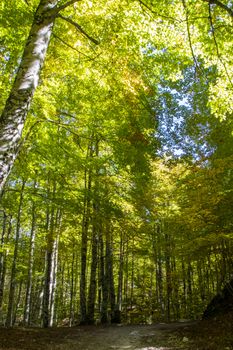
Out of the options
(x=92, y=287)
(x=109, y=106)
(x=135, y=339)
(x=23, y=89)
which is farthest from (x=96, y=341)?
(x=23, y=89)

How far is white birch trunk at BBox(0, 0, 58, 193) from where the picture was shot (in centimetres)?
390

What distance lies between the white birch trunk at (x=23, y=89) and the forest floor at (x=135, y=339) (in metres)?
6.68

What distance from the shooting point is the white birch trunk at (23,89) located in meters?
3.90

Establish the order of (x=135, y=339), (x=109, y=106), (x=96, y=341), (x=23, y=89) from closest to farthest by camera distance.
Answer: (x=23, y=89)
(x=109, y=106)
(x=96, y=341)
(x=135, y=339)

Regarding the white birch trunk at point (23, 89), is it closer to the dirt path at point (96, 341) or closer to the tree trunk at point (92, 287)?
the dirt path at point (96, 341)

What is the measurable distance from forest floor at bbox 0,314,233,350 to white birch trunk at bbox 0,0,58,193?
668 centimetres

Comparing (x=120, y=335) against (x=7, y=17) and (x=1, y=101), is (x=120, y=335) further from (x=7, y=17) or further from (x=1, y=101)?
(x=7, y=17)

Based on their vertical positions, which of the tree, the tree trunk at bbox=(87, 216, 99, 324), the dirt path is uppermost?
the tree

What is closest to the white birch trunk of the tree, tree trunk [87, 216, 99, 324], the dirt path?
the tree

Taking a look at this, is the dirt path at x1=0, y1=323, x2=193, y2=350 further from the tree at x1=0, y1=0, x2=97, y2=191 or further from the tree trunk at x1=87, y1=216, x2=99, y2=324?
the tree at x1=0, y1=0, x2=97, y2=191

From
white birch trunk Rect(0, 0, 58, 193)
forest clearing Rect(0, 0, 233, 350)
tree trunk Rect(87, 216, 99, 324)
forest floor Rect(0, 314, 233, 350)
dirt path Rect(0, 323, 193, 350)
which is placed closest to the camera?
white birch trunk Rect(0, 0, 58, 193)

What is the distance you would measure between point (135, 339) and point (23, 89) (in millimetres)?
9370

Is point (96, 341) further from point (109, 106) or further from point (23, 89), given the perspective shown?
point (23, 89)

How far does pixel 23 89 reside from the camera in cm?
427
